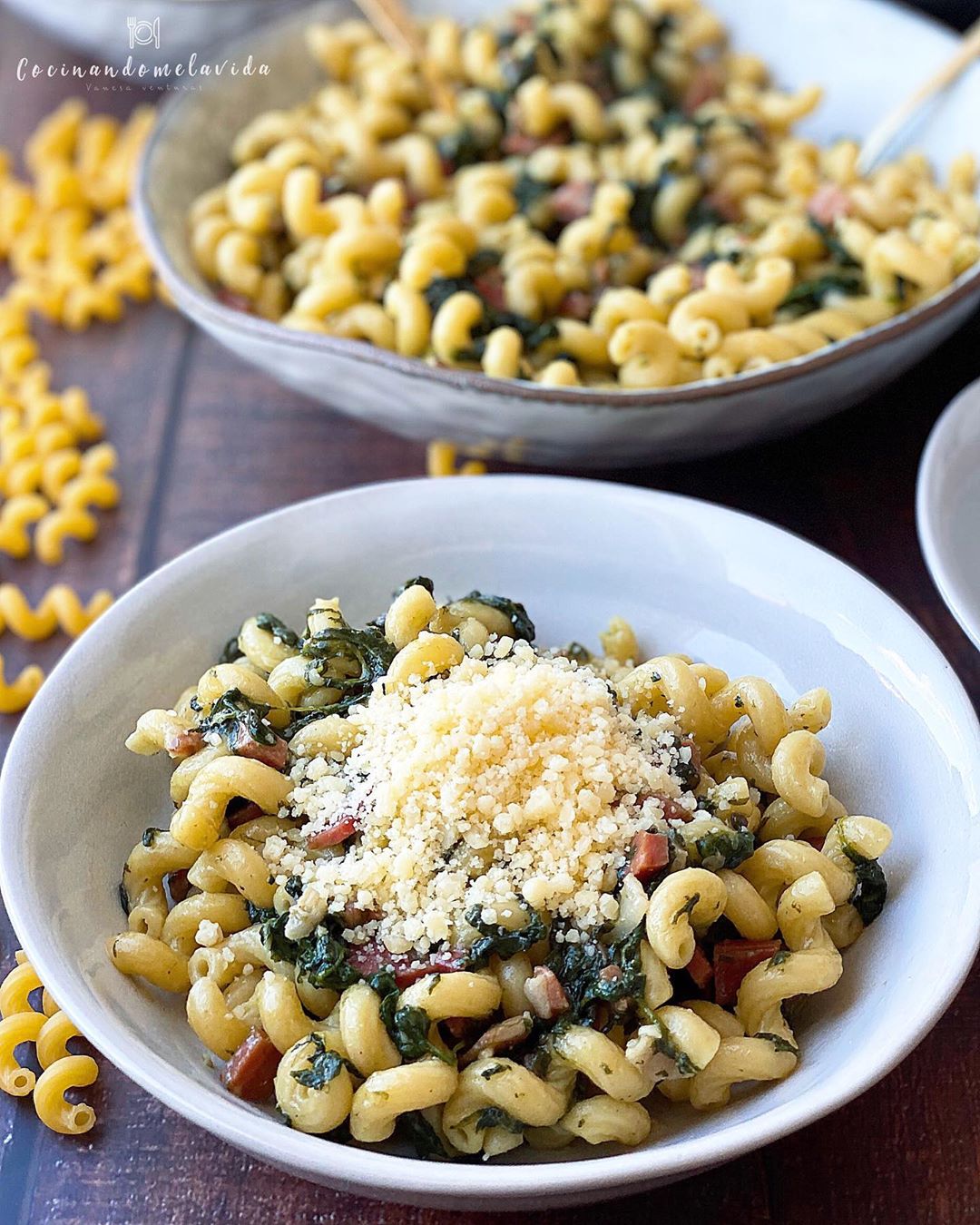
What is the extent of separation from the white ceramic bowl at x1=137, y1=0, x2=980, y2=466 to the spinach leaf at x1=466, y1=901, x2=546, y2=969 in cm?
67

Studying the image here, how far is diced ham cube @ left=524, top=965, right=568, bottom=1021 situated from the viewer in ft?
3.62

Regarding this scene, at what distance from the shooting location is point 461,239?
6.18ft

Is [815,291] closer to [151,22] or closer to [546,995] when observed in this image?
[546,995]

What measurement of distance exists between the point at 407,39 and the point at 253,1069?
1.75 meters

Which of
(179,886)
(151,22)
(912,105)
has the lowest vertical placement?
(179,886)

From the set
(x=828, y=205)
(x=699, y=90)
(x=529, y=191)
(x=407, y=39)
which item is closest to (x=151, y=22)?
(x=407, y=39)

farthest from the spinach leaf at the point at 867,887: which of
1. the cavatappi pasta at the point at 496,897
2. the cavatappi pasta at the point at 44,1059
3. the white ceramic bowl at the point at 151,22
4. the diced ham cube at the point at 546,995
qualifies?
the white ceramic bowl at the point at 151,22

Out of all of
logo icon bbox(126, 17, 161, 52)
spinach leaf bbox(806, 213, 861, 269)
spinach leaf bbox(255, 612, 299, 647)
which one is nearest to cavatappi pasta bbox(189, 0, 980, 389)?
spinach leaf bbox(806, 213, 861, 269)

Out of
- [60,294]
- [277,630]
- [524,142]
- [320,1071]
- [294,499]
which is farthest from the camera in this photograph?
[60,294]

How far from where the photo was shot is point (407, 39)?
222 cm

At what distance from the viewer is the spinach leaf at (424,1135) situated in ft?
3.57

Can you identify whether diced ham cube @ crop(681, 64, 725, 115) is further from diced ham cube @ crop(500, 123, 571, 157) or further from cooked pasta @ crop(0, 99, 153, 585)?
cooked pasta @ crop(0, 99, 153, 585)

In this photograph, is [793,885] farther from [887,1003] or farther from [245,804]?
[245,804]

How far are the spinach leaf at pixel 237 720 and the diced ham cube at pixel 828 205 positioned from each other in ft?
3.88
